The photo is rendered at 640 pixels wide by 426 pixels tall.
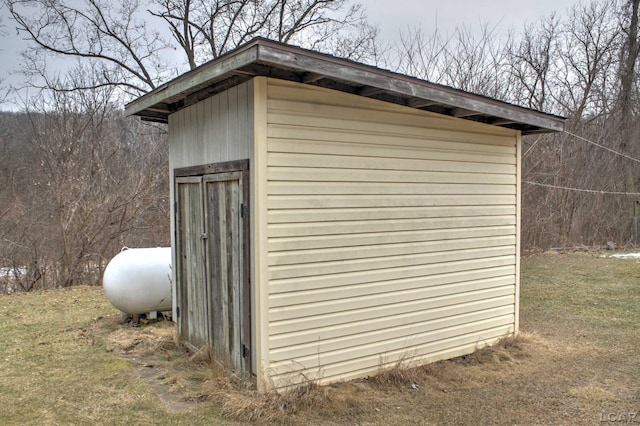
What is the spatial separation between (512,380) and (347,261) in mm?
1751

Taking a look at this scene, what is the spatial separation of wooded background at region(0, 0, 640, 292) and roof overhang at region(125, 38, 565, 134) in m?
5.74

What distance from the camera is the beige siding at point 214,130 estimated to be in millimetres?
3298

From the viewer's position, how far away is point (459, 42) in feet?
39.4

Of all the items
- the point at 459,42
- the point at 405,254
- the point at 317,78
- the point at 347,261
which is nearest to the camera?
the point at 317,78

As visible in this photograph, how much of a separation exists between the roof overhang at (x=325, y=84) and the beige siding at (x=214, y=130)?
0.09m

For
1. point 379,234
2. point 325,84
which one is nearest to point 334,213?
point 379,234

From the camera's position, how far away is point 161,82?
12.4 meters

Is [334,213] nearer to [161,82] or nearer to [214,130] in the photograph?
[214,130]

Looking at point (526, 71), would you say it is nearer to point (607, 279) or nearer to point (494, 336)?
point (607, 279)

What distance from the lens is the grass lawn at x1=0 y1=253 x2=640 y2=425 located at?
314 cm

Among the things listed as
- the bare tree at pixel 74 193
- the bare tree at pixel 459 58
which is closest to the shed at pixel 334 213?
the bare tree at pixel 74 193

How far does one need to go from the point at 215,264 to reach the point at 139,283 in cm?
189

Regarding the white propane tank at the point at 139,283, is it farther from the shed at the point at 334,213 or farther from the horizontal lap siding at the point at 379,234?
the horizontal lap siding at the point at 379,234

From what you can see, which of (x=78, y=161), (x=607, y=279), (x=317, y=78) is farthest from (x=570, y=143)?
(x=78, y=161)
